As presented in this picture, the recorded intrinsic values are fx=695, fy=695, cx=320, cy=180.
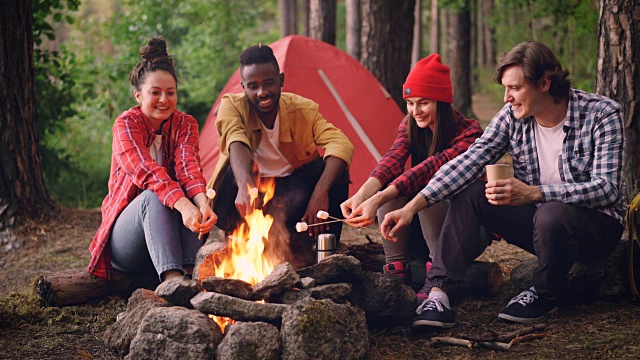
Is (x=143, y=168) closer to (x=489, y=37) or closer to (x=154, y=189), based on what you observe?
(x=154, y=189)

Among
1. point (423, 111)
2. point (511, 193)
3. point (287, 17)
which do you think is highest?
point (287, 17)

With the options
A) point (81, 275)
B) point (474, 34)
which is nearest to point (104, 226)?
point (81, 275)

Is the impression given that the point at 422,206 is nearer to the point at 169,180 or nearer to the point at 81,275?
the point at 169,180

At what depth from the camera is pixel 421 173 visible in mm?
3871

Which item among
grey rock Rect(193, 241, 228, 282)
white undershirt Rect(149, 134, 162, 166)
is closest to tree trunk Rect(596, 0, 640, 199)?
grey rock Rect(193, 241, 228, 282)

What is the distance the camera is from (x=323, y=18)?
9.86m

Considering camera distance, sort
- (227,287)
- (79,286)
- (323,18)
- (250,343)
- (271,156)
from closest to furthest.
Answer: (250,343)
(227,287)
(79,286)
(271,156)
(323,18)

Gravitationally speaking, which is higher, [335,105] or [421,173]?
[335,105]

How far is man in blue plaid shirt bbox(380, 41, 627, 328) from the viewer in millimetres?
3338

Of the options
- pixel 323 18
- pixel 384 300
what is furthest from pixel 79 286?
pixel 323 18

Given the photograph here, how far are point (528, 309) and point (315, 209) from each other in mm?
1314

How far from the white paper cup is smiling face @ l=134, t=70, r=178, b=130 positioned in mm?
1834

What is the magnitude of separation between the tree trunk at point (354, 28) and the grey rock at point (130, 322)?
6.31m

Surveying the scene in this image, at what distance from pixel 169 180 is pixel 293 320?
125cm
